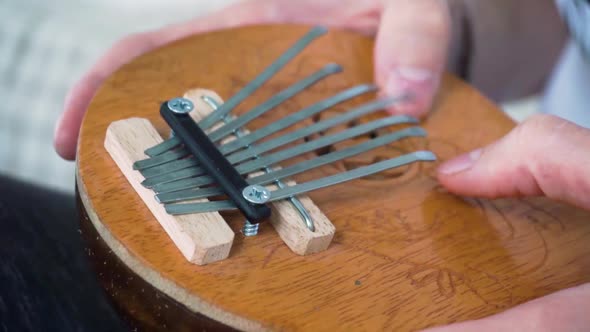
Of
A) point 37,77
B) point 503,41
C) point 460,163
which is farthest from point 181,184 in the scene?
point 37,77

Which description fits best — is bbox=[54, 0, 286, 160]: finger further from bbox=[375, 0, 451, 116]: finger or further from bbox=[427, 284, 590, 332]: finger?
bbox=[427, 284, 590, 332]: finger

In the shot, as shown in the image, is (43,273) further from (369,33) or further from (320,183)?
(369,33)

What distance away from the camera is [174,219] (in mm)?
936

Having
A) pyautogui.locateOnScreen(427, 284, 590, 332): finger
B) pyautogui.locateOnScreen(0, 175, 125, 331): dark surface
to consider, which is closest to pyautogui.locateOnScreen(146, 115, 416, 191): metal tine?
pyautogui.locateOnScreen(0, 175, 125, 331): dark surface

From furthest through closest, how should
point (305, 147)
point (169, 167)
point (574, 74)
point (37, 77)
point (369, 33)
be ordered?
point (37, 77), point (574, 74), point (369, 33), point (305, 147), point (169, 167)

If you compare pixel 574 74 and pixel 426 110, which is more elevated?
pixel 426 110

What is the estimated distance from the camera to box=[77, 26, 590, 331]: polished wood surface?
0.91 m

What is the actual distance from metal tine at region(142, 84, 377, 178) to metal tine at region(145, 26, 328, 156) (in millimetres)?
39

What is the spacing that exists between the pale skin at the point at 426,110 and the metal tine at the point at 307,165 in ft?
0.31

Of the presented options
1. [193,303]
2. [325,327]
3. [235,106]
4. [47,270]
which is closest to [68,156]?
[47,270]

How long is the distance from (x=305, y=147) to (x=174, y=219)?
0.27 m

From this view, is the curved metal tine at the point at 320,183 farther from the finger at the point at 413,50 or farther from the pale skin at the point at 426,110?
the finger at the point at 413,50

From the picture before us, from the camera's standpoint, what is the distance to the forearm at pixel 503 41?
74.2 inches

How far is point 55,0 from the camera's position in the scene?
246 centimetres
